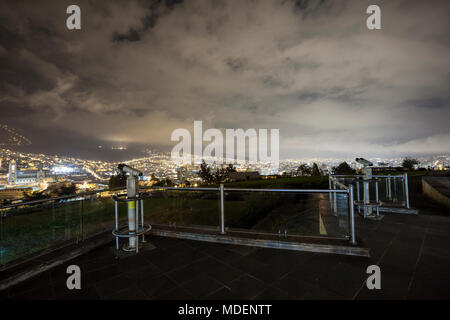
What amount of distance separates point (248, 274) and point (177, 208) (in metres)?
2.76

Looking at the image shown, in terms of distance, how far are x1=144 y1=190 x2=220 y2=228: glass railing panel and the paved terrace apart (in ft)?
3.22

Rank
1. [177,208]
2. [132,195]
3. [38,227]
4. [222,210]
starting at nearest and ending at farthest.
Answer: [38,227]
[132,195]
[222,210]
[177,208]

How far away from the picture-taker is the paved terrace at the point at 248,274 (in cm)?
203

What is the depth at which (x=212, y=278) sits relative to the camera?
92.4 inches

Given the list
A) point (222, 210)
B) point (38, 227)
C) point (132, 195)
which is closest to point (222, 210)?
point (222, 210)

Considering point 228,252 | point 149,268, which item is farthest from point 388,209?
point 149,268

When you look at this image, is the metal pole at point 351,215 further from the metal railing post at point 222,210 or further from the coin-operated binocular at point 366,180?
the coin-operated binocular at point 366,180

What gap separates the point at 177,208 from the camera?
4699 mm

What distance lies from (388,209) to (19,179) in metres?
42.9

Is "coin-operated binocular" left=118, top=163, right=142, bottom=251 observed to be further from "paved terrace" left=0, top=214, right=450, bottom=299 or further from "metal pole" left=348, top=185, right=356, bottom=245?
"metal pole" left=348, top=185, right=356, bottom=245

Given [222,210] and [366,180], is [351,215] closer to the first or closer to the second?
[222,210]

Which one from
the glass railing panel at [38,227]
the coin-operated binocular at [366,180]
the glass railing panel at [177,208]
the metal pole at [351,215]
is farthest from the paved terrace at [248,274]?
the coin-operated binocular at [366,180]

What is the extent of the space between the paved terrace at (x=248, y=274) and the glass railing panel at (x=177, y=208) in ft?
3.22
